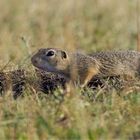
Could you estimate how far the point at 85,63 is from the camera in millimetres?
6836

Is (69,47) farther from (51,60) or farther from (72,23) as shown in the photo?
(51,60)

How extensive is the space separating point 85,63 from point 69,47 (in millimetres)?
3567

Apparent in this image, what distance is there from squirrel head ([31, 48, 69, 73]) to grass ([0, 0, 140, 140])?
12.5 inches

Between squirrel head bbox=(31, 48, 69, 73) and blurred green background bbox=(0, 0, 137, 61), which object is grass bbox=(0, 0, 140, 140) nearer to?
blurred green background bbox=(0, 0, 137, 61)

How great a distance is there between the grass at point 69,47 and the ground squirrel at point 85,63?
34 cm

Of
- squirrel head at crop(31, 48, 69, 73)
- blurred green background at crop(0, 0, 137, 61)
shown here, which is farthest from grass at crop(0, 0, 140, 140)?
squirrel head at crop(31, 48, 69, 73)

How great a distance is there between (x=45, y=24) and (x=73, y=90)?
6263mm

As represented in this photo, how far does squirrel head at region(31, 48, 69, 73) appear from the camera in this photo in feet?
21.9

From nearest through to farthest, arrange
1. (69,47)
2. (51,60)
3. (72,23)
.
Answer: (51,60)
(69,47)
(72,23)

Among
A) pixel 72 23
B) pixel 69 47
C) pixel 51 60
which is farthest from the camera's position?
pixel 72 23

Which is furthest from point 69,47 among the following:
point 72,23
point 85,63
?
point 85,63

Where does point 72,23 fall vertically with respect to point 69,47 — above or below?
below

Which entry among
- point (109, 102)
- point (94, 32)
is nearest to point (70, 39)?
point (94, 32)

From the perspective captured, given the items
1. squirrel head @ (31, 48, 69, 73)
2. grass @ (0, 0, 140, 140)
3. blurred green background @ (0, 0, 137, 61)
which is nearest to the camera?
grass @ (0, 0, 140, 140)
